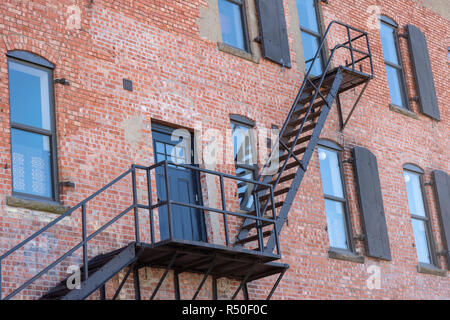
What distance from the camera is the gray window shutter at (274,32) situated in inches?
583

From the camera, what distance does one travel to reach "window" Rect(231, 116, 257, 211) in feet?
44.2

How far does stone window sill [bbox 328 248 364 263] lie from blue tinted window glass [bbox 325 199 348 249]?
6.9 inches

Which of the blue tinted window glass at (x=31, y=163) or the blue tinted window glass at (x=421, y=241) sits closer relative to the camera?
the blue tinted window glass at (x=31, y=163)

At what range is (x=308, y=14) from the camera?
645 inches

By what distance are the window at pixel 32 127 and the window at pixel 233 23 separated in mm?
4196

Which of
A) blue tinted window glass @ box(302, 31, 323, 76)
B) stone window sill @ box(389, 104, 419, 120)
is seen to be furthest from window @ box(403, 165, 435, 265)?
blue tinted window glass @ box(302, 31, 323, 76)

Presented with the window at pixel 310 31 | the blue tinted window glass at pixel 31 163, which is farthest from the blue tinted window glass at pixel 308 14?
the blue tinted window glass at pixel 31 163

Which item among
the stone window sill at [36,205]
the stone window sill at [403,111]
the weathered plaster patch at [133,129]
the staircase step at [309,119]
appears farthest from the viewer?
the stone window sill at [403,111]

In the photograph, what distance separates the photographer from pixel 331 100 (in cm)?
1436

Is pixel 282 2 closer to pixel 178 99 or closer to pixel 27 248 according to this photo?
pixel 178 99

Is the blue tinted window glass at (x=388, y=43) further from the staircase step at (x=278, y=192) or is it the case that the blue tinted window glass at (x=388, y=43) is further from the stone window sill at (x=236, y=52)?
the staircase step at (x=278, y=192)

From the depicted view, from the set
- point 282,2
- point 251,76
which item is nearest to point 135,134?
point 251,76

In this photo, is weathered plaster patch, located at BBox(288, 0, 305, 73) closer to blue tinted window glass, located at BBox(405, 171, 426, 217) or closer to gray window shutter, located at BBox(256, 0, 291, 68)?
gray window shutter, located at BBox(256, 0, 291, 68)

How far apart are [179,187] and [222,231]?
1.00 meters
